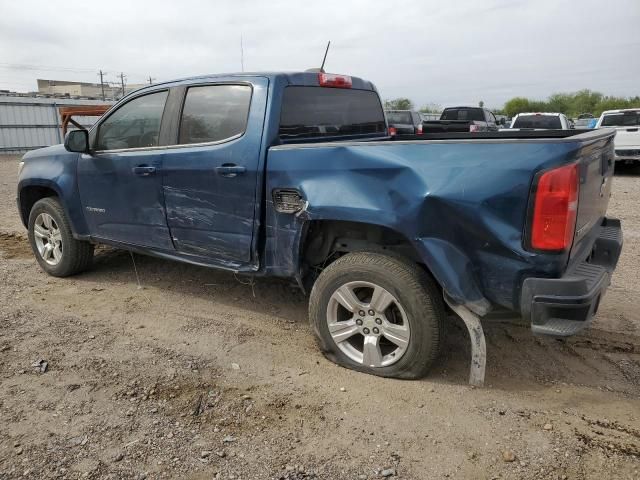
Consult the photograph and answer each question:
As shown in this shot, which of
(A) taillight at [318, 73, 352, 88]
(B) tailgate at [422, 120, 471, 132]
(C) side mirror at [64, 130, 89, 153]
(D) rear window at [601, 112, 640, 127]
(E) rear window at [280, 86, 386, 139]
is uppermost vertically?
(A) taillight at [318, 73, 352, 88]

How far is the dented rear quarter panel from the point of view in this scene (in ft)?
8.63

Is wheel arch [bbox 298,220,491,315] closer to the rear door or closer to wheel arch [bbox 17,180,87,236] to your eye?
the rear door

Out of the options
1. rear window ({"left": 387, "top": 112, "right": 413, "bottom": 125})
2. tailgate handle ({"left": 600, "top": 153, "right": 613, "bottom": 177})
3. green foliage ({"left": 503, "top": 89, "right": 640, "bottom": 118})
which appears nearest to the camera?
tailgate handle ({"left": 600, "top": 153, "right": 613, "bottom": 177})

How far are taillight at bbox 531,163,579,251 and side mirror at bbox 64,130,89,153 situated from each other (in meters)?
3.78

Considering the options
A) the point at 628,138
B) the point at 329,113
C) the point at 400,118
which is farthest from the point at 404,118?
the point at 329,113

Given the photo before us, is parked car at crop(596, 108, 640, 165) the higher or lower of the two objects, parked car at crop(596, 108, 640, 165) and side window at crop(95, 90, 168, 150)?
the lower

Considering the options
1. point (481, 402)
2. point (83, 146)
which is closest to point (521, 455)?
point (481, 402)

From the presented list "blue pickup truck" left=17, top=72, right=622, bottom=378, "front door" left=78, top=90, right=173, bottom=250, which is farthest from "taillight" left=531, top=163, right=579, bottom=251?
"front door" left=78, top=90, right=173, bottom=250

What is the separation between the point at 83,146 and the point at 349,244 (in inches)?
106

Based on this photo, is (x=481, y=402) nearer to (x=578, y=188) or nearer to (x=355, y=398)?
(x=355, y=398)

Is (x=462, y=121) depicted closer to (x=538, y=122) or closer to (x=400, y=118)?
(x=400, y=118)

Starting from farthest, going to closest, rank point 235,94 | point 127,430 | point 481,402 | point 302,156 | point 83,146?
point 83,146 → point 235,94 → point 302,156 → point 481,402 → point 127,430

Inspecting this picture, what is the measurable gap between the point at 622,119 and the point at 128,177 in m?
14.2

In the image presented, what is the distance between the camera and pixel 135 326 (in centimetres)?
412
